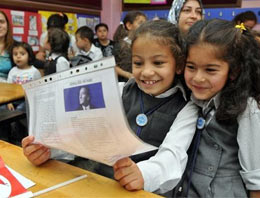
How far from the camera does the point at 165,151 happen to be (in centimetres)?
80

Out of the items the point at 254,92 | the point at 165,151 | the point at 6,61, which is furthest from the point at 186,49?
the point at 6,61

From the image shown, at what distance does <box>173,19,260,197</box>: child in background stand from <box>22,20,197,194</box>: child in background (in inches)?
3.0

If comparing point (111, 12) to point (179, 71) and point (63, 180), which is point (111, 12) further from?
point (63, 180)

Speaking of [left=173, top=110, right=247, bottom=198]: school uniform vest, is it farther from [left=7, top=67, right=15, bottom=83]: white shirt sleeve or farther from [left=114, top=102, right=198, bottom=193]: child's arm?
[left=7, top=67, right=15, bottom=83]: white shirt sleeve

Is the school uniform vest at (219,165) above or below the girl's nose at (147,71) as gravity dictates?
below

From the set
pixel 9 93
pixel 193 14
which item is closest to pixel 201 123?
pixel 193 14

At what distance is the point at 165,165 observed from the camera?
75 cm

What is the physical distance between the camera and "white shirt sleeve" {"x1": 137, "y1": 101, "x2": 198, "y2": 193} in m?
0.72

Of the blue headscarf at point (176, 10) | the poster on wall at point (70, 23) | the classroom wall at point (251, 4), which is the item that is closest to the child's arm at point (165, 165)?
the blue headscarf at point (176, 10)

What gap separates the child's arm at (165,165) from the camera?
0.67 m

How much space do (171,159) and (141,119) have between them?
0.28m

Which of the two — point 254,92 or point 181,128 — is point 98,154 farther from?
point 254,92

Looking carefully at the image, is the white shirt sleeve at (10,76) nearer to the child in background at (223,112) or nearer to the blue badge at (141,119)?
the blue badge at (141,119)

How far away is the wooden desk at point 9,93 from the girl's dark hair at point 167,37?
3.49ft
